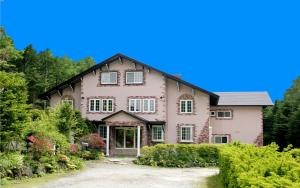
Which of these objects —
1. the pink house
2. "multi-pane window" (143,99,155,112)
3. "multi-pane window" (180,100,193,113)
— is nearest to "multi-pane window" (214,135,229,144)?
the pink house

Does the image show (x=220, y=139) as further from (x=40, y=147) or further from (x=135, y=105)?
(x=40, y=147)

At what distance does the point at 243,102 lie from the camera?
1266 inches

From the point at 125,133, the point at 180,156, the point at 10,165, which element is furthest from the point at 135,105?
the point at 10,165

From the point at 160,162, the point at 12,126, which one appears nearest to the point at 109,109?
the point at 160,162

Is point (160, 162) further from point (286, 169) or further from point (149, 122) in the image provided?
point (286, 169)

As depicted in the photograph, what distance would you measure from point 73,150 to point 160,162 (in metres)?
5.65

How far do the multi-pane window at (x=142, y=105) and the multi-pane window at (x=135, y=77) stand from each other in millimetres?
1598

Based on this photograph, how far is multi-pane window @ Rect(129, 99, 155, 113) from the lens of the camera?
30.6m

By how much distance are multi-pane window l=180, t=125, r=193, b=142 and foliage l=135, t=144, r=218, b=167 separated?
614cm

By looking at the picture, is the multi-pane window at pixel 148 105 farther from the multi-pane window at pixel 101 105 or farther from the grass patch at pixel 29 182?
the grass patch at pixel 29 182

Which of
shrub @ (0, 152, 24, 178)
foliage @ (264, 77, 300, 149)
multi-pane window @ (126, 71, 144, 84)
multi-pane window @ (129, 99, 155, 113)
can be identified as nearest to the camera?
shrub @ (0, 152, 24, 178)

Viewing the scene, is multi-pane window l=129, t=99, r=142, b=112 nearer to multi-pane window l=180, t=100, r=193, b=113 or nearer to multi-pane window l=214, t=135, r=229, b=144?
multi-pane window l=180, t=100, r=193, b=113

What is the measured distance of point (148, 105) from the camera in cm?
3066

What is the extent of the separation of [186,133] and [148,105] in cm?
394
